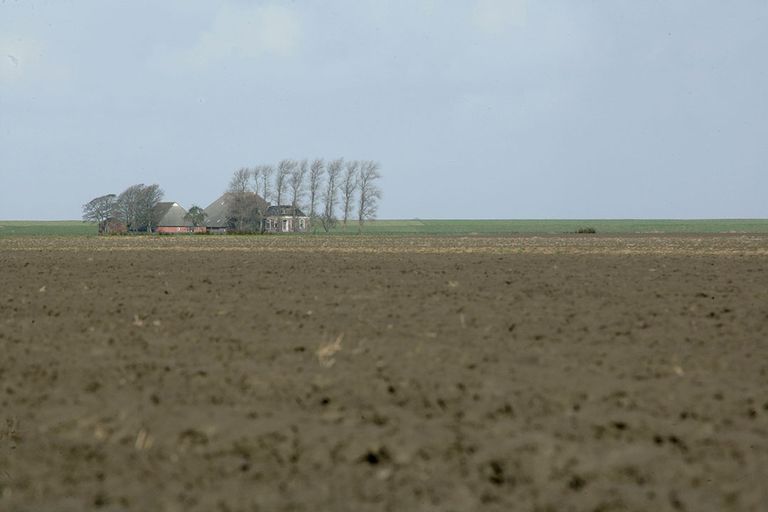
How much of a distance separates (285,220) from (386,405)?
115 metres

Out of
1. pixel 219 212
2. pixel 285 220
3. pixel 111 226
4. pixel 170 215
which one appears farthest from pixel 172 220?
pixel 285 220

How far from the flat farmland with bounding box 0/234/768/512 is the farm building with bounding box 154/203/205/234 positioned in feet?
348

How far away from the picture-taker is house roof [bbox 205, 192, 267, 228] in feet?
397

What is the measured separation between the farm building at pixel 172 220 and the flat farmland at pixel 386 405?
348 ft

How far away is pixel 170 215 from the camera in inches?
4899

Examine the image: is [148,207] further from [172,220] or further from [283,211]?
[283,211]

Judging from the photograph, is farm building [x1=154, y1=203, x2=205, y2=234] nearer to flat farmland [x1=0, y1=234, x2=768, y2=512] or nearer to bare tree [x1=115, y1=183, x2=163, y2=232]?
bare tree [x1=115, y1=183, x2=163, y2=232]

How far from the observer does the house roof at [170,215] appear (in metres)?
121

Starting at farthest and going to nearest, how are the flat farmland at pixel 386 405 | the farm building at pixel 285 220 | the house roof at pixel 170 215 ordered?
the house roof at pixel 170 215, the farm building at pixel 285 220, the flat farmland at pixel 386 405

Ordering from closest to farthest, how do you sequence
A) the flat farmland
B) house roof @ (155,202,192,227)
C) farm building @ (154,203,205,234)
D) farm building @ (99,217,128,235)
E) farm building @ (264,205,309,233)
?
the flat farmland < farm building @ (99,217,128,235) < farm building @ (264,205,309,233) < farm building @ (154,203,205,234) < house roof @ (155,202,192,227)

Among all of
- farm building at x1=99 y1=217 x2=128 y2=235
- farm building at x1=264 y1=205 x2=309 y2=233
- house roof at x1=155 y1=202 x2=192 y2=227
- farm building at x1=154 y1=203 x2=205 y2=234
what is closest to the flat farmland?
farm building at x1=99 y1=217 x2=128 y2=235

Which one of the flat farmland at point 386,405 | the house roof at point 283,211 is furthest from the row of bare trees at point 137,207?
the flat farmland at point 386,405

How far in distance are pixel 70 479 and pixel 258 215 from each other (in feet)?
351

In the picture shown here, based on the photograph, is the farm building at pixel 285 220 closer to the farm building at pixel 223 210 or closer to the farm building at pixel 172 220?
the farm building at pixel 223 210
